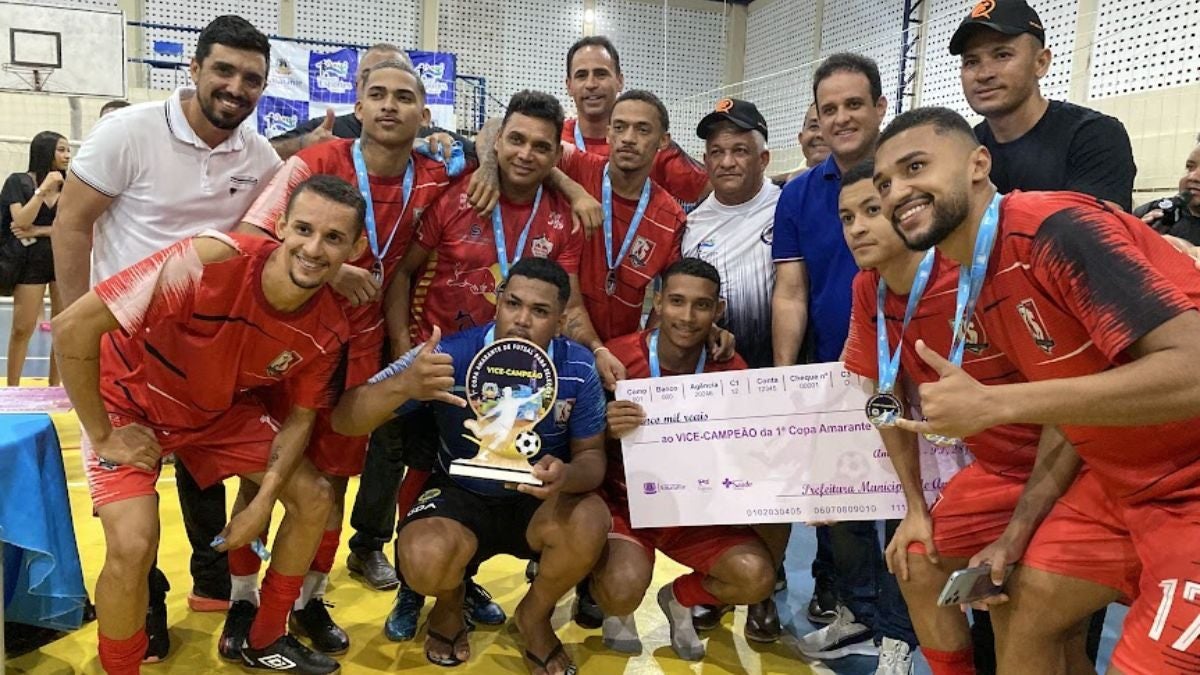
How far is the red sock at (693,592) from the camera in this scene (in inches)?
123

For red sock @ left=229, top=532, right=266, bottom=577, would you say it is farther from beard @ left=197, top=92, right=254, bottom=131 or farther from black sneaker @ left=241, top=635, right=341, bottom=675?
beard @ left=197, top=92, right=254, bottom=131

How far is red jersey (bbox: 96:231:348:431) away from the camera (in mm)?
2471

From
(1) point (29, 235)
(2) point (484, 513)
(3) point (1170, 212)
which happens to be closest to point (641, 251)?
(2) point (484, 513)

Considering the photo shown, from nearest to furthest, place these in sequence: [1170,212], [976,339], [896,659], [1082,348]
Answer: [1082,348], [976,339], [896,659], [1170,212]

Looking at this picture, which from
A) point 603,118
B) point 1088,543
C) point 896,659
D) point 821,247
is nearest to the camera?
point 1088,543

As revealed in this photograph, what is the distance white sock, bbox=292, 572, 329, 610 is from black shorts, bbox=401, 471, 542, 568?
1.28 ft

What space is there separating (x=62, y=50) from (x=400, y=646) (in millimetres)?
10922

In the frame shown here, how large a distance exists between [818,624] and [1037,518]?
1.53 m

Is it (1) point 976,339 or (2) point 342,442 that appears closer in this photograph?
(1) point 976,339

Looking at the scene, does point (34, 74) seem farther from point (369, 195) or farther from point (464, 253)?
point (464, 253)

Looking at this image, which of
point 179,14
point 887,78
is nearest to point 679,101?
point 887,78

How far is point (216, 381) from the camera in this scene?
267cm

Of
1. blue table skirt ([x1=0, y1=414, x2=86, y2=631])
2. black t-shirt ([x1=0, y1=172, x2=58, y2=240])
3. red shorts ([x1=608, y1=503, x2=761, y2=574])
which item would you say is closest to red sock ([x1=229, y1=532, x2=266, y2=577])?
blue table skirt ([x1=0, y1=414, x2=86, y2=631])

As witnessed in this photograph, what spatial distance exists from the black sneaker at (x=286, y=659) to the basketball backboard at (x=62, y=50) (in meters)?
10.3
